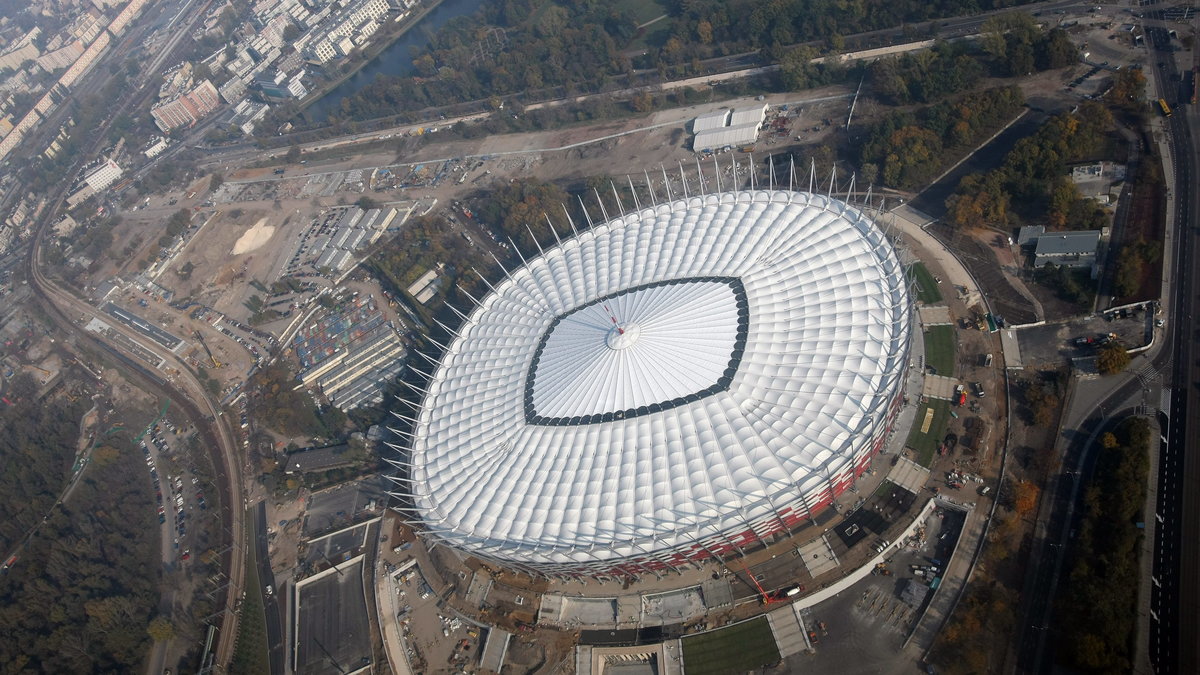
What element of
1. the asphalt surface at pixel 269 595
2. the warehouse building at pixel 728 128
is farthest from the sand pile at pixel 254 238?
the warehouse building at pixel 728 128

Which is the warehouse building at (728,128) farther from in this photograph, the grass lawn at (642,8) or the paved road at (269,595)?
the paved road at (269,595)

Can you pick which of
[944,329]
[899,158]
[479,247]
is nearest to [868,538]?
[944,329]

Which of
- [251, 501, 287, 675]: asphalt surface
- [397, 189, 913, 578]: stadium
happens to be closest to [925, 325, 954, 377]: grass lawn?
[397, 189, 913, 578]: stadium

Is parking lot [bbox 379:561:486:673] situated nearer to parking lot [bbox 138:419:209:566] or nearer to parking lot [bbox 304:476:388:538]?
parking lot [bbox 304:476:388:538]

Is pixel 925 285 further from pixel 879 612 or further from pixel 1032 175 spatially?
pixel 879 612

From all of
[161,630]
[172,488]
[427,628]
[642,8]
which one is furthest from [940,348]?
[642,8]
